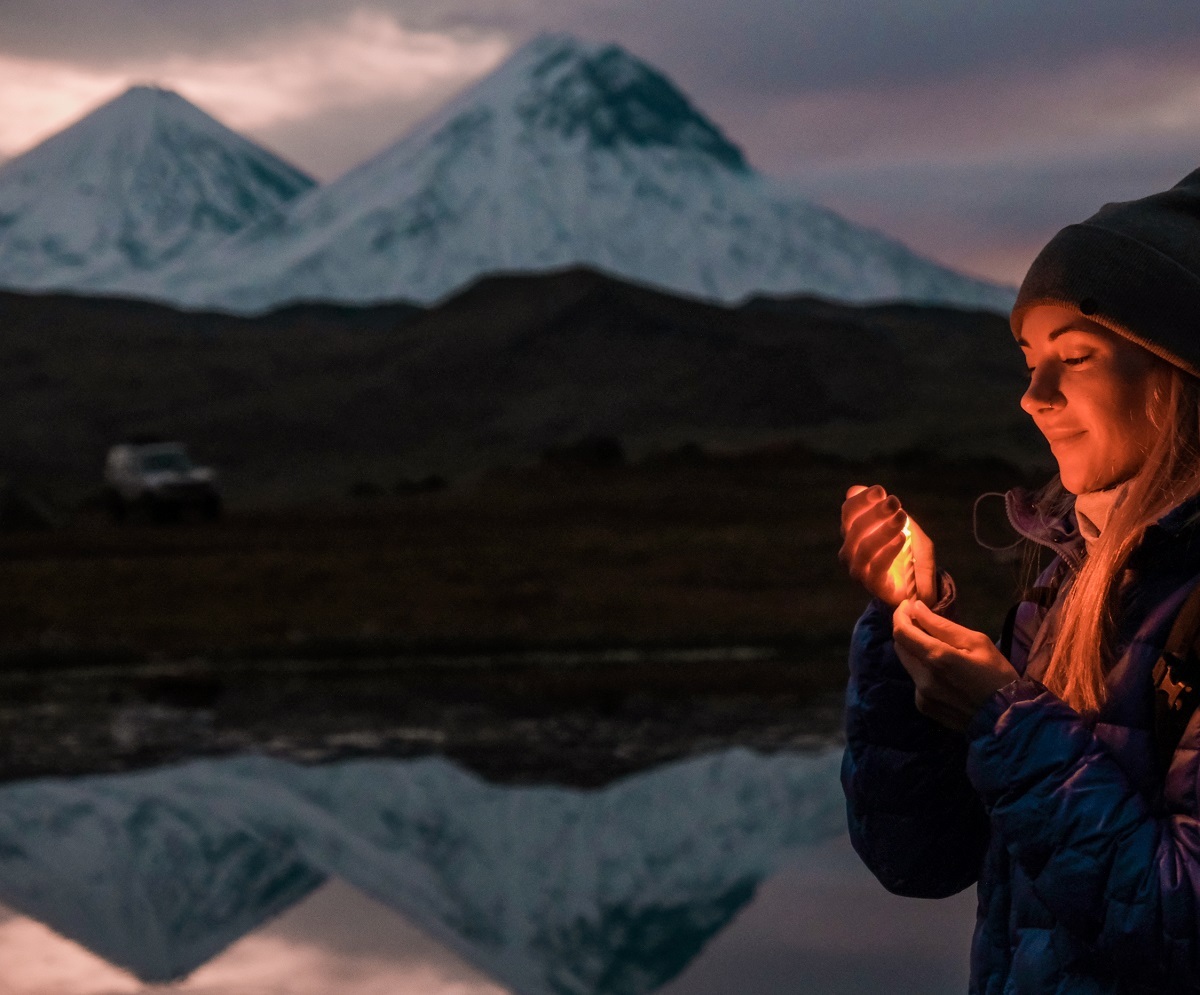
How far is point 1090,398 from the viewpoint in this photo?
7.76 ft

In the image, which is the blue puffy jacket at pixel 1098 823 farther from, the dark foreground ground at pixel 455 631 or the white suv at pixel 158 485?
the white suv at pixel 158 485

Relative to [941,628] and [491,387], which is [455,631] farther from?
[491,387]

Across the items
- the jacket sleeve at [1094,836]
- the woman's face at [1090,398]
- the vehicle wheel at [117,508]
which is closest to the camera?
the jacket sleeve at [1094,836]

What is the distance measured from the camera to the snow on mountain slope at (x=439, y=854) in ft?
22.6

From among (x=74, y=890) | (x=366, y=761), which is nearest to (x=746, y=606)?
(x=366, y=761)

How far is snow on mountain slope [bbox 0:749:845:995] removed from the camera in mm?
6879

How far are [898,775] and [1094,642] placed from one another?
431 mm

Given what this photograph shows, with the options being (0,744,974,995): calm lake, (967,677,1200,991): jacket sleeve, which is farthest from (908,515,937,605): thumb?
(0,744,974,995): calm lake

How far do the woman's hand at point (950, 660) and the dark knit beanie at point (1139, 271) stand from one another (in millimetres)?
408

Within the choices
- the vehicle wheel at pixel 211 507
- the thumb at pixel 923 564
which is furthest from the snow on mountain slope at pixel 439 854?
the vehicle wheel at pixel 211 507

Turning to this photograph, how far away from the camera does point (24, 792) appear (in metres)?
10.2

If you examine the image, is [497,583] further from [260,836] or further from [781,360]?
[781,360]

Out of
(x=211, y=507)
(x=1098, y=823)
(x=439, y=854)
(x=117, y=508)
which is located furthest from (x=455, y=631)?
(x=117, y=508)

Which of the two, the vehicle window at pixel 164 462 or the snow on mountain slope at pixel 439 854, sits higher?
the snow on mountain slope at pixel 439 854
